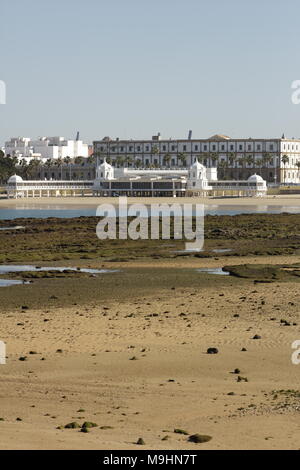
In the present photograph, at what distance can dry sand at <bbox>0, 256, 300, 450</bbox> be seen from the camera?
1805cm

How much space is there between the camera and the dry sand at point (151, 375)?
1805cm

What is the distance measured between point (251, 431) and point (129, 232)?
6369cm

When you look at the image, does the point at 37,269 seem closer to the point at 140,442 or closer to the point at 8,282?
the point at 8,282

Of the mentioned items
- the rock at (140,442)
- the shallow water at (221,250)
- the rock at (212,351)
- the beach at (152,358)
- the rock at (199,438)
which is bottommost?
the shallow water at (221,250)

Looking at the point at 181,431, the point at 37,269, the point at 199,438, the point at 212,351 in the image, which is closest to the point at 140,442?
the point at 199,438

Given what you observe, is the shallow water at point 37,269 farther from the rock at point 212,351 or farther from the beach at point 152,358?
the rock at point 212,351

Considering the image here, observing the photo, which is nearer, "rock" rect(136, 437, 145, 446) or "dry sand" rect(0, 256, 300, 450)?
"rock" rect(136, 437, 145, 446)

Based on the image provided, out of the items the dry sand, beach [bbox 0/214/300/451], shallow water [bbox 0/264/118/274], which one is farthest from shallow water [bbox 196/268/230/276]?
the dry sand

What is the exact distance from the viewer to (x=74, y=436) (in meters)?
17.7

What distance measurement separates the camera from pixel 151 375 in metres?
23.4

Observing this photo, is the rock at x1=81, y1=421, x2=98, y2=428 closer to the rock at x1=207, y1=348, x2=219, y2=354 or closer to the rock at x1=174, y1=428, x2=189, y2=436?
the rock at x1=174, y1=428, x2=189, y2=436

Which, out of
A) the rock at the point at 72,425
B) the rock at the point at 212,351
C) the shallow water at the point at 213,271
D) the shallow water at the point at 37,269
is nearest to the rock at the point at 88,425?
the rock at the point at 72,425

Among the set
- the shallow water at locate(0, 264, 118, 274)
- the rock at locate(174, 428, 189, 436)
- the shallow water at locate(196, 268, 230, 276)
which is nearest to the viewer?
the rock at locate(174, 428, 189, 436)
